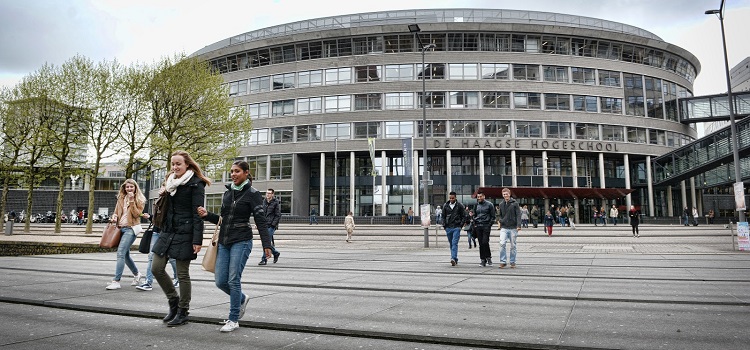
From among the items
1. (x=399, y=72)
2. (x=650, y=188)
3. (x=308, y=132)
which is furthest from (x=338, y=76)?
(x=650, y=188)

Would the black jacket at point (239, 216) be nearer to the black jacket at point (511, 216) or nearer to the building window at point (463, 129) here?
the black jacket at point (511, 216)

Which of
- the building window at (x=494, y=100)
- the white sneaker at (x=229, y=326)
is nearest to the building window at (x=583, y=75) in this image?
the building window at (x=494, y=100)

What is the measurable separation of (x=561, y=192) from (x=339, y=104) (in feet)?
82.7

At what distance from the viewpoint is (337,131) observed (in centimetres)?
4934

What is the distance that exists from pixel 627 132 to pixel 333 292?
170ft

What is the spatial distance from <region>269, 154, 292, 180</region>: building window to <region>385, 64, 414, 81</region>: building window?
1402 cm

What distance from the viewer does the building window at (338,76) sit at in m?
50.4

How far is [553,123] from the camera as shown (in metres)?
48.7

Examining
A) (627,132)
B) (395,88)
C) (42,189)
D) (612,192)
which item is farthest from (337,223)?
(42,189)

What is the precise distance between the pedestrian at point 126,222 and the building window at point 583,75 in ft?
166

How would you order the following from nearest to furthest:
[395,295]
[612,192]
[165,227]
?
[165,227]
[395,295]
[612,192]

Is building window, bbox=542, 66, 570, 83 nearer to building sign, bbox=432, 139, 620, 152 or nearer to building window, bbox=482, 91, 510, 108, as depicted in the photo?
building window, bbox=482, 91, 510, 108

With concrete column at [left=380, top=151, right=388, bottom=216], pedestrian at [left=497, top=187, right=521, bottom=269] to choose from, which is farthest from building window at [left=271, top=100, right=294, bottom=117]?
pedestrian at [left=497, top=187, right=521, bottom=269]

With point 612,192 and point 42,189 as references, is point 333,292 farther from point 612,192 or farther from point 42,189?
point 42,189
